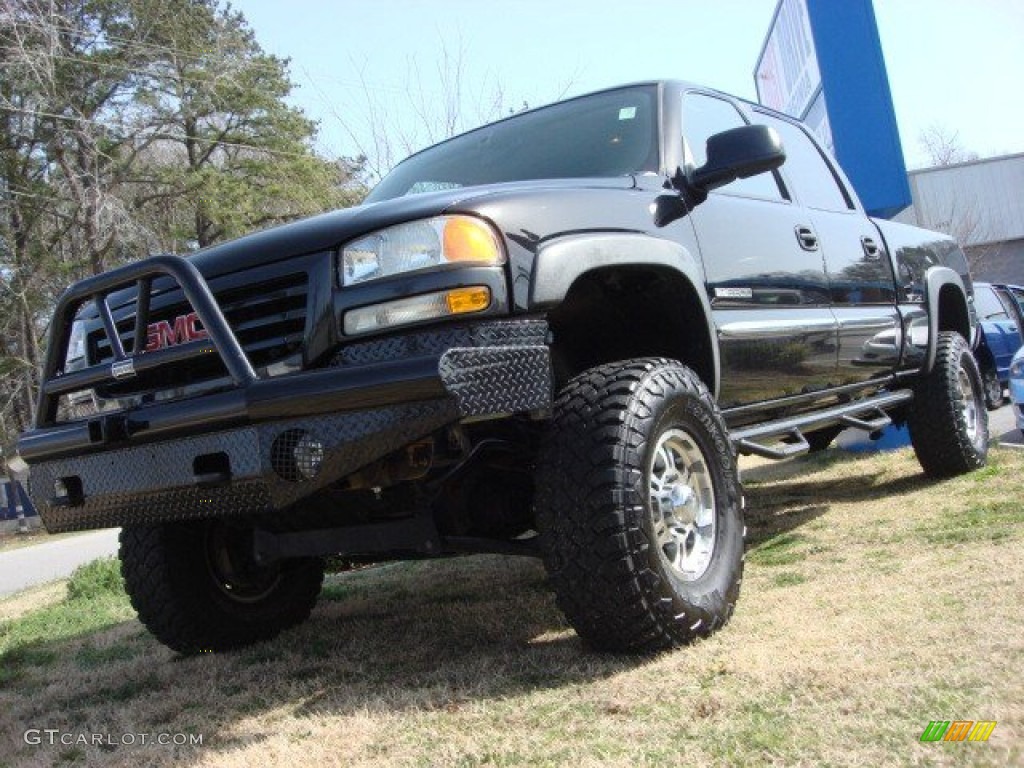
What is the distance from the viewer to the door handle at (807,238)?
434 cm

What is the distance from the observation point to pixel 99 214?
23.1 m

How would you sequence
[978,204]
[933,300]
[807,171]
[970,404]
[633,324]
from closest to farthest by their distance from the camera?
1. [633,324]
2. [807,171]
3. [933,300]
4. [970,404]
5. [978,204]

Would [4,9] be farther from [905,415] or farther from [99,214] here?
[905,415]

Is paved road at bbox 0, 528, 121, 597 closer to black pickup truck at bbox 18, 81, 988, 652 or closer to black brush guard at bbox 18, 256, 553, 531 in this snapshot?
black pickup truck at bbox 18, 81, 988, 652

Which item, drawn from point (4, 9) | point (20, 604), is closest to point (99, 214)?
point (4, 9)

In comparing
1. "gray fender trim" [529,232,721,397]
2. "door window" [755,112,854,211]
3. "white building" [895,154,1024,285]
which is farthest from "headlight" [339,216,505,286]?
"white building" [895,154,1024,285]

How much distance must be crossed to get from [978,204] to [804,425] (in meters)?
30.0

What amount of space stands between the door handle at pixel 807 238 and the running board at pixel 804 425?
746 millimetres

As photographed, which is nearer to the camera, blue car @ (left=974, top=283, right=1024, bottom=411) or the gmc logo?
the gmc logo

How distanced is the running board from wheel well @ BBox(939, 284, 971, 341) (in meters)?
0.99

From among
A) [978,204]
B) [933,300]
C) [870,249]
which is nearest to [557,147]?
[870,249]

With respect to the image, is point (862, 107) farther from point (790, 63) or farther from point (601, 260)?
point (601, 260)

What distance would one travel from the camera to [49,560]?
12430 millimetres

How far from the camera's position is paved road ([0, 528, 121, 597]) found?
1012cm
